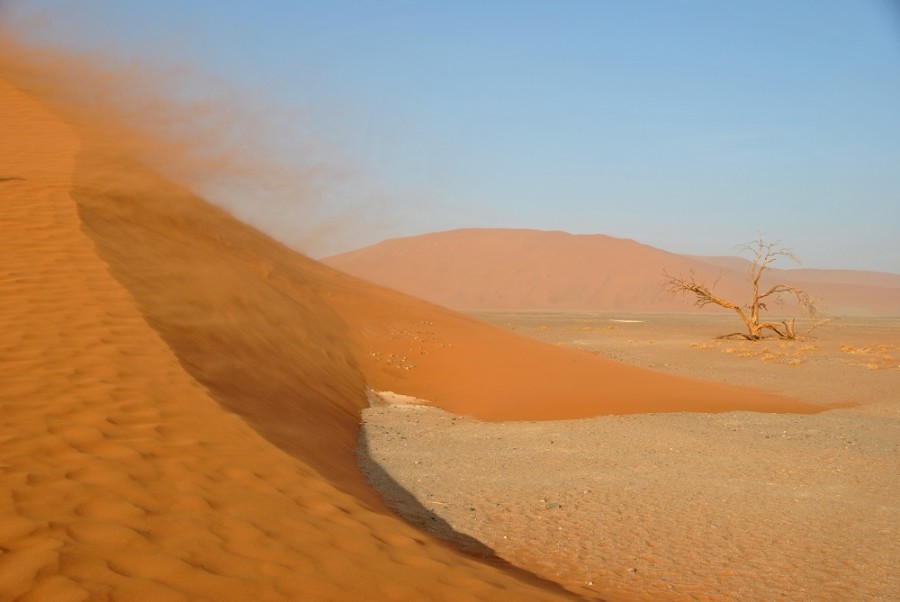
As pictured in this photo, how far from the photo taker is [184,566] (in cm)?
360

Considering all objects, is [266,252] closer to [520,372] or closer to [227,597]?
[520,372]

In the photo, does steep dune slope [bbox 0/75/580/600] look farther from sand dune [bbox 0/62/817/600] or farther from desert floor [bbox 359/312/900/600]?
desert floor [bbox 359/312/900/600]

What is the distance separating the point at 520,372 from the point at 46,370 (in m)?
10.9

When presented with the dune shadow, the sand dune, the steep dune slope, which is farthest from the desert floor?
the steep dune slope

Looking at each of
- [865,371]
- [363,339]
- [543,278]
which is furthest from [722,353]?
[543,278]

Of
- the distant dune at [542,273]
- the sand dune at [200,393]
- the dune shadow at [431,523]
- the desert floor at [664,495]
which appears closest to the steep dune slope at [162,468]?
the sand dune at [200,393]

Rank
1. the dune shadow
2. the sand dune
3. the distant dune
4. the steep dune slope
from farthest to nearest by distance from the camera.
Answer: the distant dune → the dune shadow → the sand dune → the steep dune slope

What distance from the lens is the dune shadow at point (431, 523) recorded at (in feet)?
16.7

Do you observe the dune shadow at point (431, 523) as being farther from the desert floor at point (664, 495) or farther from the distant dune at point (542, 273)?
the distant dune at point (542, 273)

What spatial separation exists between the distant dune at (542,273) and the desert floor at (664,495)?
279 feet

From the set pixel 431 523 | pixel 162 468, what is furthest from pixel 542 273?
pixel 162 468

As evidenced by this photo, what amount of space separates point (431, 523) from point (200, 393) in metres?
2.48

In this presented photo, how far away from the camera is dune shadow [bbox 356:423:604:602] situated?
5077 mm

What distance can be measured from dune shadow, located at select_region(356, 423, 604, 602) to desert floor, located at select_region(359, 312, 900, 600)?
0.03m
